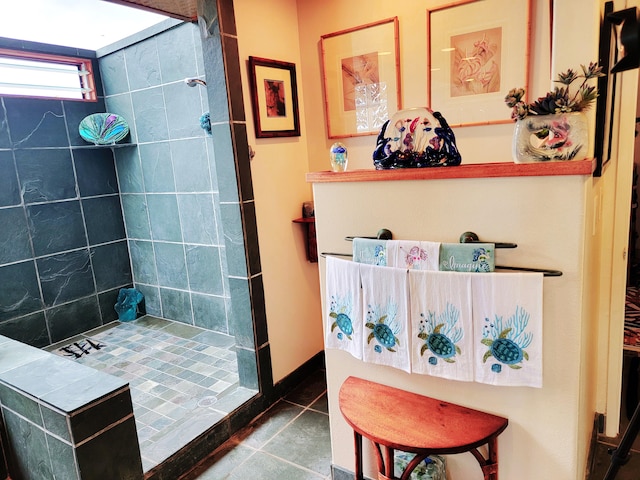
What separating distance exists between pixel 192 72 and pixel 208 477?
2.49 metres

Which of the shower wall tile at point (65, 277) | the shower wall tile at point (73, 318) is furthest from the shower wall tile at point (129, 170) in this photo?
the shower wall tile at point (73, 318)

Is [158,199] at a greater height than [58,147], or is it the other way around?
[58,147]

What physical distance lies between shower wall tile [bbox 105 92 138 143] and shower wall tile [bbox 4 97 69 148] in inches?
15.3

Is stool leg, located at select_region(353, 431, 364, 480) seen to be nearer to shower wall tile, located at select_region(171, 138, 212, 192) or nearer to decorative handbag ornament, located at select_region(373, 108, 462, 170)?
decorative handbag ornament, located at select_region(373, 108, 462, 170)

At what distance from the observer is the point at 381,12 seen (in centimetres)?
213

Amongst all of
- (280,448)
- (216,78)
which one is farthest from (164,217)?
(280,448)

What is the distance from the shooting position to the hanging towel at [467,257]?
1.25 meters

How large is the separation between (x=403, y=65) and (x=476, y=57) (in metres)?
0.36

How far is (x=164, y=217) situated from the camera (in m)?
3.38

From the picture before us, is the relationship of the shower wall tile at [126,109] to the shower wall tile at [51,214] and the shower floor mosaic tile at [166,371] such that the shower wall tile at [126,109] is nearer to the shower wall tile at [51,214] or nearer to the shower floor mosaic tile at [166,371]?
the shower wall tile at [51,214]

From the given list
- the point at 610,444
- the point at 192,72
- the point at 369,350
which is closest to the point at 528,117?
the point at 369,350

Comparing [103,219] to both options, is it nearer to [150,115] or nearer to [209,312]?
[150,115]

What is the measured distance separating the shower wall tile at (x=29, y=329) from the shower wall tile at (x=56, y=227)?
48 centimetres

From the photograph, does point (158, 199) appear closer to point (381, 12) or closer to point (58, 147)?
point (58, 147)
